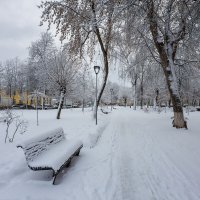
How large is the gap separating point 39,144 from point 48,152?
1.29 feet

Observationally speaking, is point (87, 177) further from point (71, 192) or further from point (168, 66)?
point (168, 66)

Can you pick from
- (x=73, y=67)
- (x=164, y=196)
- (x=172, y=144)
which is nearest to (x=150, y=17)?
(x=172, y=144)

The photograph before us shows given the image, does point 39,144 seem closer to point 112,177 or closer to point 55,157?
point 55,157

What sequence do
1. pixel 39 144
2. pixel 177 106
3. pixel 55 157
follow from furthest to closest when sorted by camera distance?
1. pixel 177 106
2. pixel 39 144
3. pixel 55 157

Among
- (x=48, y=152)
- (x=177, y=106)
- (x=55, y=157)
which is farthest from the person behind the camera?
(x=177, y=106)

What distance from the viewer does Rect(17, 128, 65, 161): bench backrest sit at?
4.62 meters

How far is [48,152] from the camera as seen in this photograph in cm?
550

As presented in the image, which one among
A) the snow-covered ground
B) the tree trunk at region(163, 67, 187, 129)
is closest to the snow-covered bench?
the snow-covered ground

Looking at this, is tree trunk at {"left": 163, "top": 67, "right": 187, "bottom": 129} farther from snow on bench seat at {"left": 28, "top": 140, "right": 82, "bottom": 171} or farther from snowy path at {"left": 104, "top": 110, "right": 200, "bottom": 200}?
snow on bench seat at {"left": 28, "top": 140, "right": 82, "bottom": 171}

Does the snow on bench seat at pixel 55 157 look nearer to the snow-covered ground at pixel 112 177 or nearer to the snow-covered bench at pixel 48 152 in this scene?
the snow-covered bench at pixel 48 152

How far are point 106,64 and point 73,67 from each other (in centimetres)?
549

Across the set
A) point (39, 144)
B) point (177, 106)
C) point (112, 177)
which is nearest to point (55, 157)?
point (39, 144)

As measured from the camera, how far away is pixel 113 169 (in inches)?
221

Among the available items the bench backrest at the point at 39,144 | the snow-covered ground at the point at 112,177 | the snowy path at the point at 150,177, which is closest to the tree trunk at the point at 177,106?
the snow-covered ground at the point at 112,177
